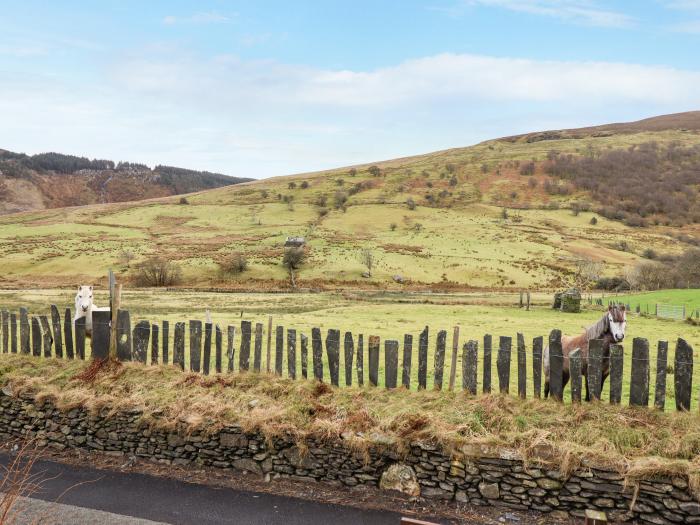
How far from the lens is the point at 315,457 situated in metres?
10.4

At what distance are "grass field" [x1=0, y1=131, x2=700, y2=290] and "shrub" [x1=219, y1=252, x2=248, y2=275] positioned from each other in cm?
105

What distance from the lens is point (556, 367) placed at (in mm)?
10750

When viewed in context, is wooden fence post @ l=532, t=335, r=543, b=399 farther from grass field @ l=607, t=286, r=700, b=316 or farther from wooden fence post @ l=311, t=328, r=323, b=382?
grass field @ l=607, t=286, r=700, b=316

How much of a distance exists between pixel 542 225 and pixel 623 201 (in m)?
50.4

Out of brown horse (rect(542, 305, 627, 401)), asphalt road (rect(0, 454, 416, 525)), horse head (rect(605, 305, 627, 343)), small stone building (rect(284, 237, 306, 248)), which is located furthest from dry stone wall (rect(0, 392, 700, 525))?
small stone building (rect(284, 237, 306, 248))

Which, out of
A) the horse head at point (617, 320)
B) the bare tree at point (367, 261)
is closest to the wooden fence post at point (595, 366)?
the horse head at point (617, 320)

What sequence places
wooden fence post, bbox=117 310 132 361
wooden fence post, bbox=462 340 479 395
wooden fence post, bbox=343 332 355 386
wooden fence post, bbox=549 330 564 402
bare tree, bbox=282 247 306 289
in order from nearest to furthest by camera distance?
wooden fence post, bbox=549 330 564 402
wooden fence post, bbox=462 340 479 395
wooden fence post, bbox=343 332 355 386
wooden fence post, bbox=117 310 132 361
bare tree, bbox=282 247 306 289

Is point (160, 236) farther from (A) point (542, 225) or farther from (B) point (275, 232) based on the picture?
(A) point (542, 225)

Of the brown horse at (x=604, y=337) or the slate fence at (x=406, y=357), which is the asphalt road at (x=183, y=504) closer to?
the slate fence at (x=406, y=357)

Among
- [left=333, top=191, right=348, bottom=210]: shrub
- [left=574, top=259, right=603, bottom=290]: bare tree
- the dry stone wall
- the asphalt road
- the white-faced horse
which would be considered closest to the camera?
the dry stone wall

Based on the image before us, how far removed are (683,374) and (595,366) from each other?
1509 millimetres

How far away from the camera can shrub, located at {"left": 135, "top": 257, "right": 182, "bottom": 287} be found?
67.4 m

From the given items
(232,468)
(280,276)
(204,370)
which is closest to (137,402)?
(204,370)

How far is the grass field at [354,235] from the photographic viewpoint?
243 feet
